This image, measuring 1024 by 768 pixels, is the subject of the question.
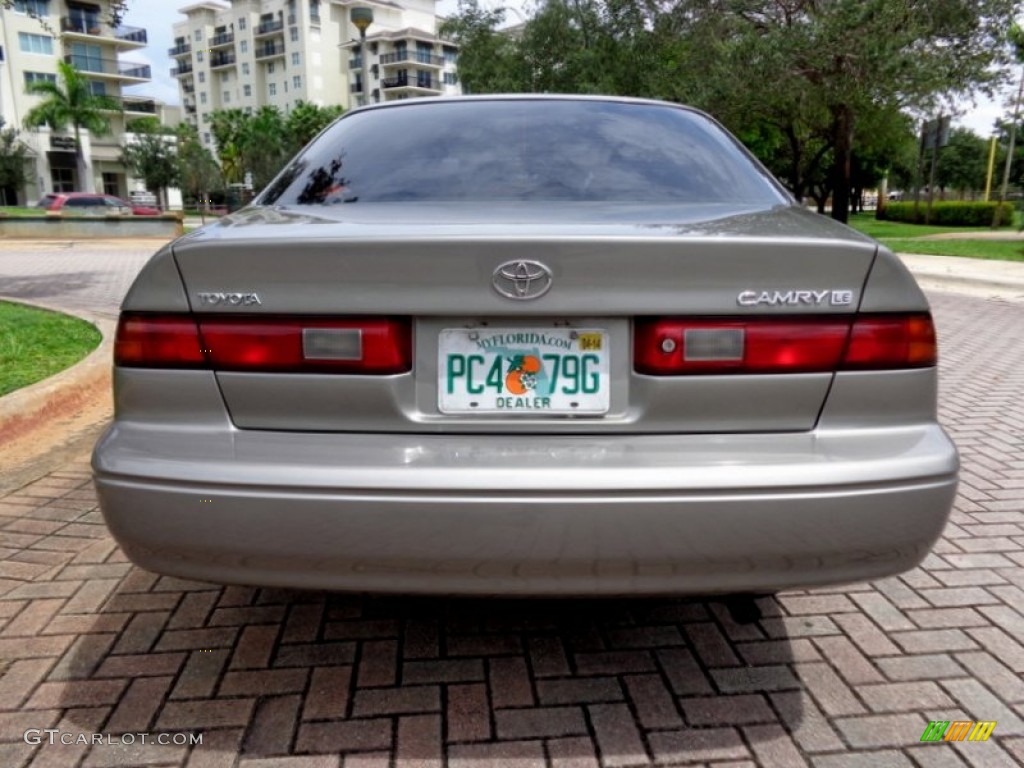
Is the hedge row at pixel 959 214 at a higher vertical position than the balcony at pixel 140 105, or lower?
lower

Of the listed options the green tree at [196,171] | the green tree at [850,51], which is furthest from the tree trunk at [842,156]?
the green tree at [196,171]

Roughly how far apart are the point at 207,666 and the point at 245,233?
1220 millimetres

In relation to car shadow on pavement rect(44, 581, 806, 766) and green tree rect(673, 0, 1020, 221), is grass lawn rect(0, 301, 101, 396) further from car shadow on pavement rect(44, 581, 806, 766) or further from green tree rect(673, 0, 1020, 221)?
green tree rect(673, 0, 1020, 221)

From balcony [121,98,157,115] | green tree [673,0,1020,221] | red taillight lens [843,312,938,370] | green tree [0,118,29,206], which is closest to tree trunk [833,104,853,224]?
green tree [673,0,1020,221]

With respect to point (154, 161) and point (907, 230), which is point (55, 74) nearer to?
point (154, 161)

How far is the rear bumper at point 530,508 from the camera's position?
1.79 m

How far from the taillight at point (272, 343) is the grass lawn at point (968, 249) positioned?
17334 mm

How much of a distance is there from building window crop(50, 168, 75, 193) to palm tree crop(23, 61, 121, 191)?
501cm

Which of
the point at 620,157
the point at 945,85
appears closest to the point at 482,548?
the point at 620,157

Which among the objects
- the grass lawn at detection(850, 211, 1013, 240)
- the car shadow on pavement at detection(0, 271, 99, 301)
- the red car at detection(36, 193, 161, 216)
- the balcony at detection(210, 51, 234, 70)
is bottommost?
the grass lawn at detection(850, 211, 1013, 240)

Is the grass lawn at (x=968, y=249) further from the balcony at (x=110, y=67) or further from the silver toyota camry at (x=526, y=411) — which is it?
the balcony at (x=110, y=67)

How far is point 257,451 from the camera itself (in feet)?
6.17

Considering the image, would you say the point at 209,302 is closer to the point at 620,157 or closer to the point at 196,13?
the point at 620,157

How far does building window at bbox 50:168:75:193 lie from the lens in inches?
2252
